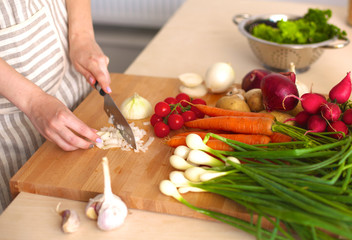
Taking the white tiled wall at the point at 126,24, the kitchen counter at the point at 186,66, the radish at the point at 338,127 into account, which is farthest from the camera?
the white tiled wall at the point at 126,24

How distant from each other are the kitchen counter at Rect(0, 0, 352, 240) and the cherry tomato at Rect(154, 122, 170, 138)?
1.04ft

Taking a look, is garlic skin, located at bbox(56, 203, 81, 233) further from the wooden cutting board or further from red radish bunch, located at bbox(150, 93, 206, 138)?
red radish bunch, located at bbox(150, 93, 206, 138)

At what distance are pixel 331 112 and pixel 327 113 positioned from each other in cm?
Result: 1

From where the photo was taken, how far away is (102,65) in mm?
1443

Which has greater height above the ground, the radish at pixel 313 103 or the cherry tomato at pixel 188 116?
the radish at pixel 313 103

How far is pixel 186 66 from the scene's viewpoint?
189cm

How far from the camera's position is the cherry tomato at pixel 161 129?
131 cm

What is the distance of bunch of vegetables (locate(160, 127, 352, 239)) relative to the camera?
0.89 m

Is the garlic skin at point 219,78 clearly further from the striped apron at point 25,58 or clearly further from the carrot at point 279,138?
the striped apron at point 25,58

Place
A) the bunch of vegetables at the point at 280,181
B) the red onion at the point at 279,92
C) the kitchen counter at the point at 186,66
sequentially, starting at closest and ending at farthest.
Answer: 1. the bunch of vegetables at the point at 280,181
2. the kitchen counter at the point at 186,66
3. the red onion at the point at 279,92

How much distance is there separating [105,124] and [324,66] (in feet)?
3.50

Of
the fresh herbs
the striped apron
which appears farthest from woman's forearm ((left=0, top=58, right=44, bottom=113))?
the fresh herbs

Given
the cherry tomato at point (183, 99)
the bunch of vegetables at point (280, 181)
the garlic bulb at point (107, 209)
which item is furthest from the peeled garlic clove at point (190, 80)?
the garlic bulb at point (107, 209)

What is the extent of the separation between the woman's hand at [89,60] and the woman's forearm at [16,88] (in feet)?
0.87
